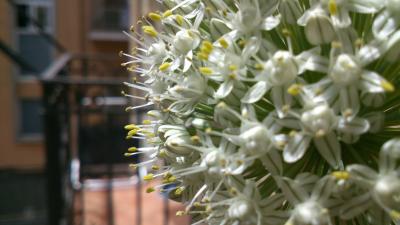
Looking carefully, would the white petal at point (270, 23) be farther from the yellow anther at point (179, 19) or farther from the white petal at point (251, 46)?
the yellow anther at point (179, 19)

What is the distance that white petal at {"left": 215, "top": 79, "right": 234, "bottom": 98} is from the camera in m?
0.56

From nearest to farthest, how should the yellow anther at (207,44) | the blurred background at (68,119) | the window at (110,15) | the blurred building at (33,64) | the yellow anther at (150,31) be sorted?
the yellow anther at (207,44)
the yellow anther at (150,31)
the blurred background at (68,119)
the blurred building at (33,64)
the window at (110,15)

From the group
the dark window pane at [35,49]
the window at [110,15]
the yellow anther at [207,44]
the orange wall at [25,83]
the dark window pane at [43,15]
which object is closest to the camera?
the yellow anther at [207,44]

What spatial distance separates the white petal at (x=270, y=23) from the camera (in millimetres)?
545

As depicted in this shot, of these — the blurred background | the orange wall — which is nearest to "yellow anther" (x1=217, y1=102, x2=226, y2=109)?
the blurred background

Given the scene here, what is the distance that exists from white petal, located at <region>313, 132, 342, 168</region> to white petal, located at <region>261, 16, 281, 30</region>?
0.42 ft

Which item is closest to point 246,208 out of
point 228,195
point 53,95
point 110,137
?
point 228,195

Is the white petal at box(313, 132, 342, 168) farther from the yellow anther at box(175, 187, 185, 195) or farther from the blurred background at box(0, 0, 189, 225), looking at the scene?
the blurred background at box(0, 0, 189, 225)

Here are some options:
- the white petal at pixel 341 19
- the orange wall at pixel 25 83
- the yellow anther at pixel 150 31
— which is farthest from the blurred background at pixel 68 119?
the white petal at pixel 341 19

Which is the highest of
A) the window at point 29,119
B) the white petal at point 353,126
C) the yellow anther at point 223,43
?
the yellow anther at point 223,43

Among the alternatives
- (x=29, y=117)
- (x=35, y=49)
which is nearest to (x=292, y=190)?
(x=35, y=49)

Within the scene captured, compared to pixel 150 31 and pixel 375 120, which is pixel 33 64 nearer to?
pixel 150 31

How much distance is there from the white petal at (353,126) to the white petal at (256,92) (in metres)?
0.08

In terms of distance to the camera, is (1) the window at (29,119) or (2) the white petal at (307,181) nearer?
(2) the white petal at (307,181)
